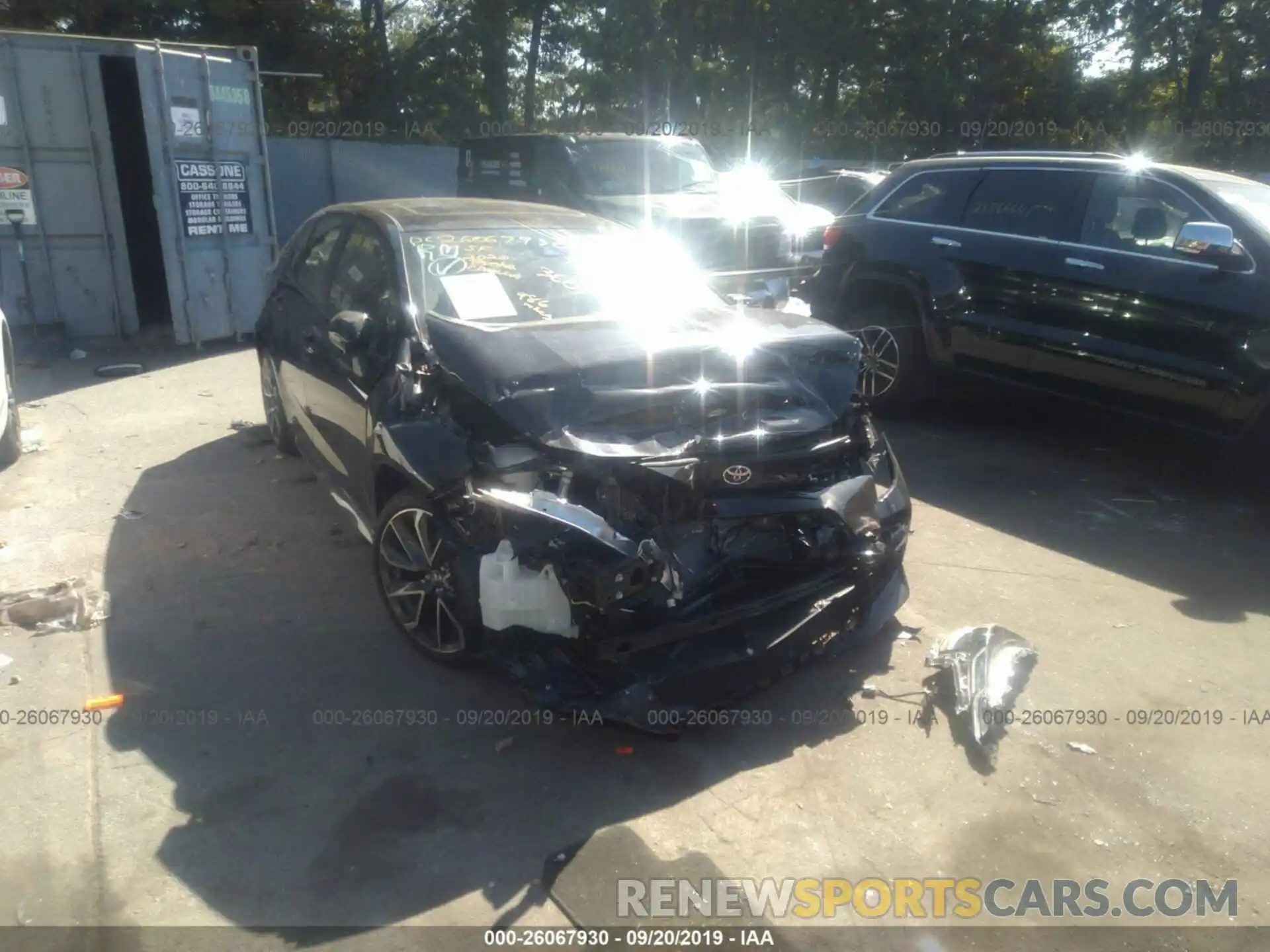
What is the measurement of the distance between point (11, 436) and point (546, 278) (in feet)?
13.6

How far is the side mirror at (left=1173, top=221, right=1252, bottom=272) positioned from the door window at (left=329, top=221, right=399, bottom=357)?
4.26 m

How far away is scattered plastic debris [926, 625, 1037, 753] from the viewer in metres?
3.77

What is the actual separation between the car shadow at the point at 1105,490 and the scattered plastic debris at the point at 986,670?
1.01 metres

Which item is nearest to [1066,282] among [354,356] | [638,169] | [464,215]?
[464,215]

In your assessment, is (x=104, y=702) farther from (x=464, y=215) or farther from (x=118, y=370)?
(x=118, y=370)

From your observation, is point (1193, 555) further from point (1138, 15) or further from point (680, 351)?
point (1138, 15)

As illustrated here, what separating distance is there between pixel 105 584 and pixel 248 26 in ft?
67.1

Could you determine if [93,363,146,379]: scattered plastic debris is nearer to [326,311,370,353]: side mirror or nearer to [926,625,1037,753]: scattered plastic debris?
[326,311,370,353]: side mirror

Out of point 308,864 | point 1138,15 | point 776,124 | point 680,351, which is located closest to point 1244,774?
point 680,351

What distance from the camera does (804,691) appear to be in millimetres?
3982

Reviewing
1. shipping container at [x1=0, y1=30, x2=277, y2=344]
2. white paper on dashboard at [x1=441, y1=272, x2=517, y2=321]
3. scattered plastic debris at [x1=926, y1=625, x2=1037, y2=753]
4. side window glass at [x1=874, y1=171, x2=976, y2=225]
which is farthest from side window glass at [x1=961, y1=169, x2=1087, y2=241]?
shipping container at [x1=0, y1=30, x2=277, y2=344]

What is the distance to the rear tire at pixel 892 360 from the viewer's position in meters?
7.48

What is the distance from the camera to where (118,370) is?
30.7ft

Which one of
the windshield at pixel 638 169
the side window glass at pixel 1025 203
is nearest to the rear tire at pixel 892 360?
the side window glass at pixel 1025 203
